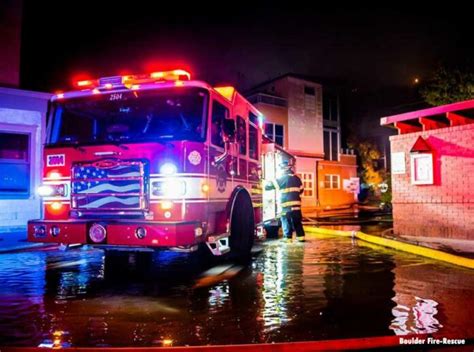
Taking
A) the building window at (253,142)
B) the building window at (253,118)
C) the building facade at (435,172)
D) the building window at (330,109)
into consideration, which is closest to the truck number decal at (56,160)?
the building window at (253,142)

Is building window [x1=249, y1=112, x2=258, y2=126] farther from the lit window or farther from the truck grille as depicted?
the lit window

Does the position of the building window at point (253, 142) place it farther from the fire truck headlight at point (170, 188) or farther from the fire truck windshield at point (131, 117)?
the fire truck headlight at point (170, 188)

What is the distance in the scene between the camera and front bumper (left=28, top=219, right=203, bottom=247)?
→ 570 cm

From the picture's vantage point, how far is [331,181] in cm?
3447

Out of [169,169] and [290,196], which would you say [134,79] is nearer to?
[169,169]

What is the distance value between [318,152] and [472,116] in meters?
22.8

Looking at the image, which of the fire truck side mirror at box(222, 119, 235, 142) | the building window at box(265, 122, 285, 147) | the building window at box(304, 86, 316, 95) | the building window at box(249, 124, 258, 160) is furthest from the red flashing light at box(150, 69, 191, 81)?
the building window at box(304, 86, 316, 95)

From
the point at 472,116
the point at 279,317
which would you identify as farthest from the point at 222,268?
the point at 472,116

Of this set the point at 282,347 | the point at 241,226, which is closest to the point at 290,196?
the point at 241,226

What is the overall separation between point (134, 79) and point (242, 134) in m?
2.25

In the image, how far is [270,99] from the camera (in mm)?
30859

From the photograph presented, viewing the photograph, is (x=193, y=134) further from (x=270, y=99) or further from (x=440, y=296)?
(x=270, y=99)

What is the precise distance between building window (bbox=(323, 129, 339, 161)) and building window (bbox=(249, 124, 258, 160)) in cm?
2673

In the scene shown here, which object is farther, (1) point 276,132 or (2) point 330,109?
(2) point 330,109
